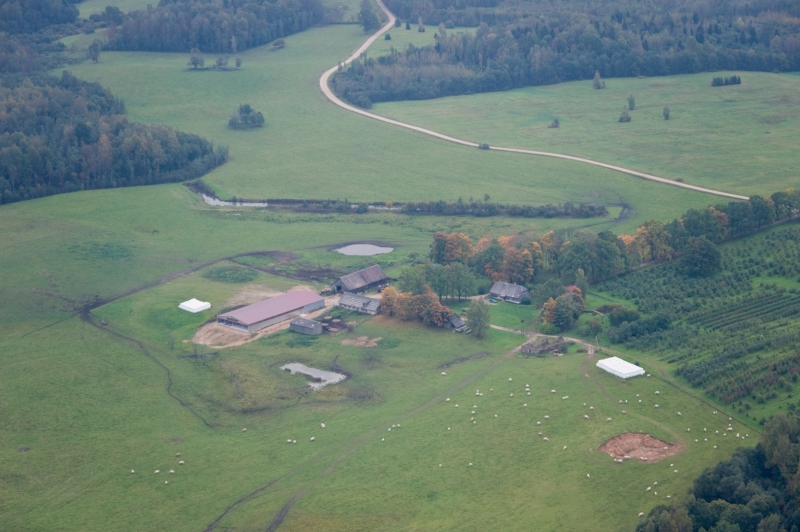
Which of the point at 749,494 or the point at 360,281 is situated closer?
the point at 749,494

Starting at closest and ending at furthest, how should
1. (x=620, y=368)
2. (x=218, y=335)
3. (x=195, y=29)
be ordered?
(x=620, y=368), (x=218, y=335), (x=195, y=29)

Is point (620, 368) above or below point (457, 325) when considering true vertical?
above

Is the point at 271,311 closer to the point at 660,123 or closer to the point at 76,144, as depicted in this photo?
the point at 76,144

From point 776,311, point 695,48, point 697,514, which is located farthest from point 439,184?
point 697,514

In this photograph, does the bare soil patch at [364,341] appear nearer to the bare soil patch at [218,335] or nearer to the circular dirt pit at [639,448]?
the bare soil patch at [218,335]

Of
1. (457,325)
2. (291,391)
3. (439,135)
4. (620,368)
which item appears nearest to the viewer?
(620,368)

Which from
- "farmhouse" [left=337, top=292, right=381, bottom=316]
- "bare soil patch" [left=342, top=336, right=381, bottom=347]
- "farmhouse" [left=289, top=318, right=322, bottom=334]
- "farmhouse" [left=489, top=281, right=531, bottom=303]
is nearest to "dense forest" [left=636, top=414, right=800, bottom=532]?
"bare soil patch" [left=342, top=336, right=381, bottom=347]

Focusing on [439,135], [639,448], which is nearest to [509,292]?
[639,448]
